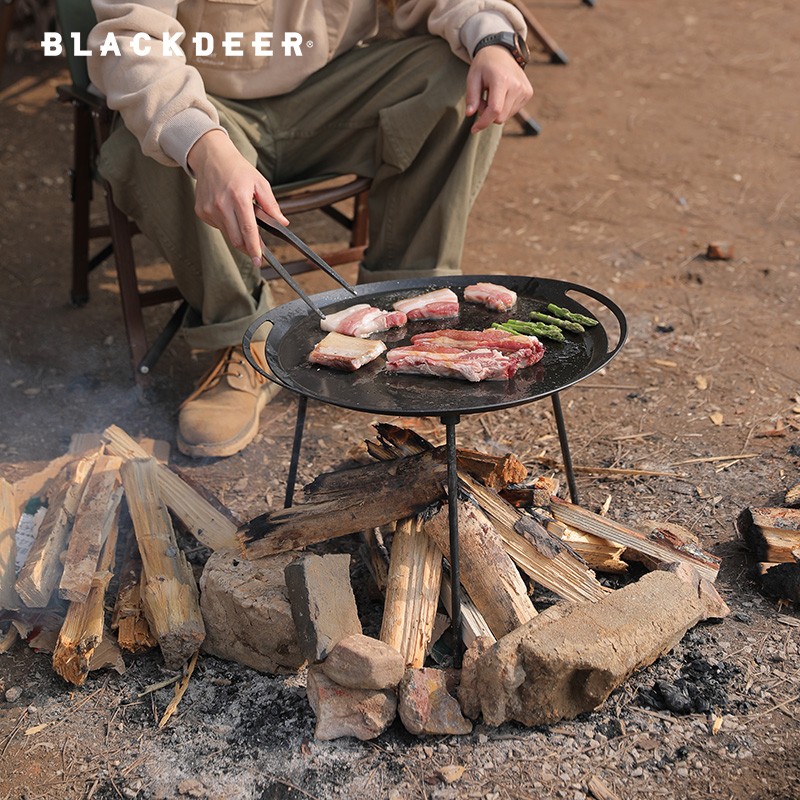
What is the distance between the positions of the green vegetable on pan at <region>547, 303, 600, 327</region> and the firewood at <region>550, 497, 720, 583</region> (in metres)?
0.57

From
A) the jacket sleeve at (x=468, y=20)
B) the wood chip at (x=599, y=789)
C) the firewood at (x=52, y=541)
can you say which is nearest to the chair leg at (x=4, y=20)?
the jacket sleeve at (x=468, y=20)

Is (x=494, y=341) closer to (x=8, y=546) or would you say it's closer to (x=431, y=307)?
(x=431, y=307)

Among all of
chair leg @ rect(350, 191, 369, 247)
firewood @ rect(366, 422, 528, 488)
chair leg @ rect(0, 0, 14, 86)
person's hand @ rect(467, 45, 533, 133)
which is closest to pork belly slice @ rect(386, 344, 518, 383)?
firewood @ rect(366, 422, 528, 488)

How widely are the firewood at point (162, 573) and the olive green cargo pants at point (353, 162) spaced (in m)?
0.79

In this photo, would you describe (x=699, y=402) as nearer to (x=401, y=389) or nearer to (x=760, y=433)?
(x=760, y=433)

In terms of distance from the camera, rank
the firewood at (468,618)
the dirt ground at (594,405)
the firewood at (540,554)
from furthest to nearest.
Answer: the firewood at (540,554)
the firewood at (468,618)
the dirt ground at (594,405)

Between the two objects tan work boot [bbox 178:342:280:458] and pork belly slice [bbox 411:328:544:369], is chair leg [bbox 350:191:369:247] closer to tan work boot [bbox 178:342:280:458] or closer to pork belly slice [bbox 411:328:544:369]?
tan work boot [bbox 178:342:280:458]

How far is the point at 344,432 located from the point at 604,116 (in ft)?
13.6

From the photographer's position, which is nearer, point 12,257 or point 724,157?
point 12,257

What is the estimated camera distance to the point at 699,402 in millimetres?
3945

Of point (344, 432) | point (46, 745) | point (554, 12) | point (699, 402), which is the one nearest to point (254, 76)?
point (344, 432)

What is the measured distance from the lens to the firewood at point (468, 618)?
8.47 feet

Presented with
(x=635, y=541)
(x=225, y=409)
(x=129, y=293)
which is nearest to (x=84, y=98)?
(x=129, y=293)

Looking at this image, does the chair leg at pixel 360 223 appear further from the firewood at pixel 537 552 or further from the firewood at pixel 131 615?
the firewood at pixel 131 615
